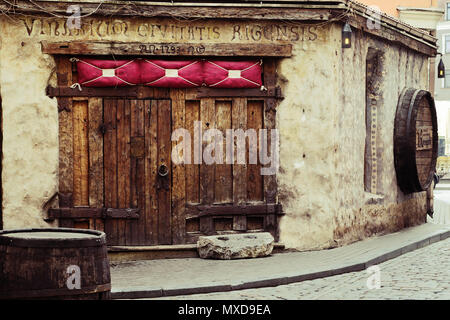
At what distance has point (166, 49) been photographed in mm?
9727

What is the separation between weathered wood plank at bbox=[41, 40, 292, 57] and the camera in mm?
9516

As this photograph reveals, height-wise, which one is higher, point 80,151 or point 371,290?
point 80,151

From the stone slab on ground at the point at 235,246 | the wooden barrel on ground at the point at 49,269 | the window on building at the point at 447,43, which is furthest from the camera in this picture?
the window on building at the point at 447,43

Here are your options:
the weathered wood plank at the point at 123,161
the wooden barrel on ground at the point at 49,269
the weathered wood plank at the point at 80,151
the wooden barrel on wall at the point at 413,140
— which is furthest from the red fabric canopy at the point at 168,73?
the wooden barrel on ground at the point at 49,269

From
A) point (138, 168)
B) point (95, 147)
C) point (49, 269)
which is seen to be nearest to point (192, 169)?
point (138, 168)

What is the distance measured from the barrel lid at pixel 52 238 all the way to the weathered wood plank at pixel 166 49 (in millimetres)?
3996

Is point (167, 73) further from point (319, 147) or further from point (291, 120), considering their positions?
point (319, 147)

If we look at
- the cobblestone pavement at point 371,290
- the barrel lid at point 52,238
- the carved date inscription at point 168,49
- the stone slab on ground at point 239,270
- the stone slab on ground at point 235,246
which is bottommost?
the cobblestone pavement at point 371,290

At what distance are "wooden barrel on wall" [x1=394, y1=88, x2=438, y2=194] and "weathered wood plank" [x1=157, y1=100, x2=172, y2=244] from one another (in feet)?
14.5

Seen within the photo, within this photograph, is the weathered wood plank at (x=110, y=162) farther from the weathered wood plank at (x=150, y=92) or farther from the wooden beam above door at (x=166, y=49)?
the wooden beam above door at (x=166, y=49)

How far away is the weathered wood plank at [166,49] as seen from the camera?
9516 millimetres

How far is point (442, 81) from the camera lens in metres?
46.2

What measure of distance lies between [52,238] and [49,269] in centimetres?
25
